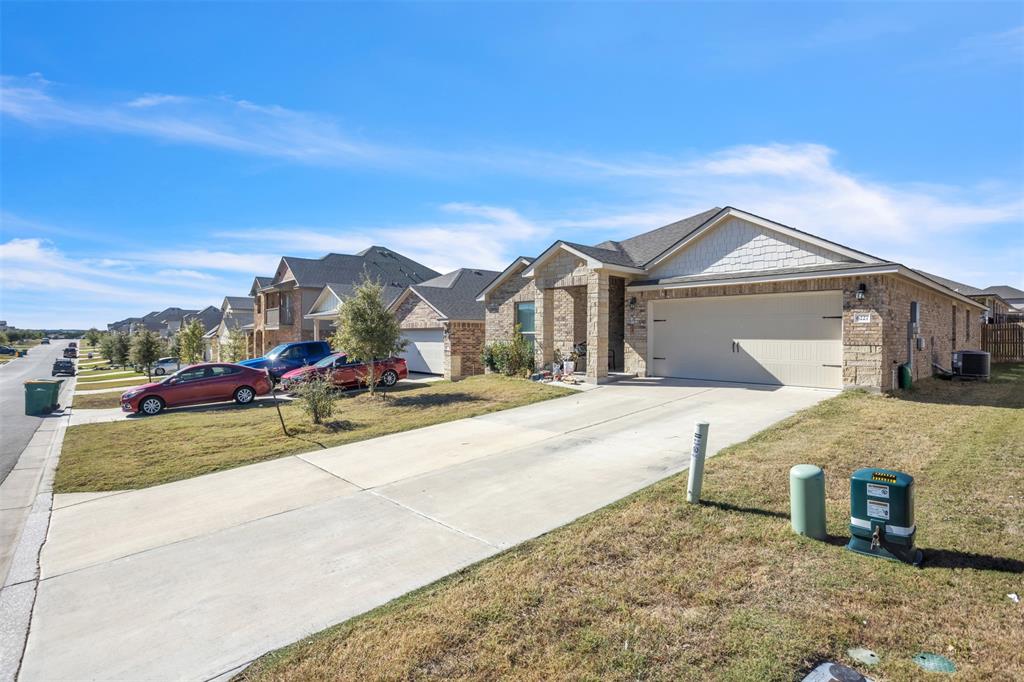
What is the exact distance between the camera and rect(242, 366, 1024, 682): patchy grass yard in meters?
3.36

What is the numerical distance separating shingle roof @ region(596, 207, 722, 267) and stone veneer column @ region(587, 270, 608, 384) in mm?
2511

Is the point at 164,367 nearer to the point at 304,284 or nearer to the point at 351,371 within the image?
the point at 304,284

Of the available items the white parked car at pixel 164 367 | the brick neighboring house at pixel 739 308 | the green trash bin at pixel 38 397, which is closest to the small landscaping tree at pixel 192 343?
the white parked car at pixel 164 367

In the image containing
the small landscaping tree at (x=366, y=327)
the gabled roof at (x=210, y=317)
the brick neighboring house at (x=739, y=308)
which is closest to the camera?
the brick neighboring house at (x=739, y=308)

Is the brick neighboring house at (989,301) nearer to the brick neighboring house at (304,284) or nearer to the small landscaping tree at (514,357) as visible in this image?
the small landscaping tree at (514,357)

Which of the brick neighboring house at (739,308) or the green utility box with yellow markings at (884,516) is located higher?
the brick neighboring house at (739,308)

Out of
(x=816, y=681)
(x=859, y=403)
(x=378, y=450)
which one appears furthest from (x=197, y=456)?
(x=859, y=403)

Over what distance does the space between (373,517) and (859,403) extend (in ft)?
34.1

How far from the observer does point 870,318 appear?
1254 cm

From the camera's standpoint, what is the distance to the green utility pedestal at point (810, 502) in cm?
498

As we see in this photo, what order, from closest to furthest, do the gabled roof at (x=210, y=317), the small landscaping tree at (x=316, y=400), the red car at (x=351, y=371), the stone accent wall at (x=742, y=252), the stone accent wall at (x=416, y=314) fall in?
the small landscaping tree at (x=316, y=400) → the stone accent wall at (x=742, y=252) → the red car at (x=351, y=371) → the stone accent wall at (x=416, y=314) → the gabled roof at (x=210, y=317)

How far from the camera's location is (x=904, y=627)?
143 inches

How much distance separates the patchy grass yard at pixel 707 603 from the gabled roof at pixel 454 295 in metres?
17.0

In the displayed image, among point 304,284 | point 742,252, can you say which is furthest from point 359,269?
point 742,252
